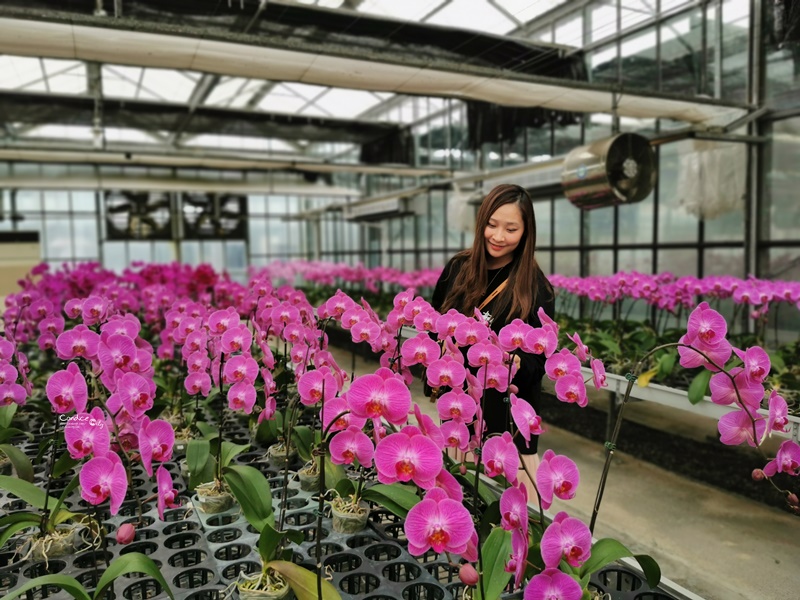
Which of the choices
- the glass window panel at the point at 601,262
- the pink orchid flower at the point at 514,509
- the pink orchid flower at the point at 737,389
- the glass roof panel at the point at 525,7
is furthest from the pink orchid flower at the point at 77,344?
the glass window panel at the point at 601,262

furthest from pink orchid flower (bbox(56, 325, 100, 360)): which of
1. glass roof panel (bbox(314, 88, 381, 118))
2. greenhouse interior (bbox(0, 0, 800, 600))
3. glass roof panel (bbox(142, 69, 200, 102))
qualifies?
glass roof panel (bbox(314, 88, 381, 118))

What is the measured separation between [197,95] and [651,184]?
263 inches

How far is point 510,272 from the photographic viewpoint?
1517 millimetres

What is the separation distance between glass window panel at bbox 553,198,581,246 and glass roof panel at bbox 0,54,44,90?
5701mm

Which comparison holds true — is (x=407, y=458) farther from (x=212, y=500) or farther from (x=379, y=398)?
(x=212, y=500)

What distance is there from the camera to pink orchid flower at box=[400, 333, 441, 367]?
999mm

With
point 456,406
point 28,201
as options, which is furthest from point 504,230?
point 28,201

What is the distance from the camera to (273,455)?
1584 mm

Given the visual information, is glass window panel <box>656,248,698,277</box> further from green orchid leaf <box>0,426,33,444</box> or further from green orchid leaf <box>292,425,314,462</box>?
green orchid leaf <box>0,426,33,444</box>

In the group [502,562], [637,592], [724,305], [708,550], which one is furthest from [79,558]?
[724,305]

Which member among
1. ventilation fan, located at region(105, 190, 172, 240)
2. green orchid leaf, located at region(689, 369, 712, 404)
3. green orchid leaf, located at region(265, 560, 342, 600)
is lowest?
green orchid leaf, located at region(689, 369, 712, 404)

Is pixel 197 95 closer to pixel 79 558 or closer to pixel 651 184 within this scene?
pixel 651 184

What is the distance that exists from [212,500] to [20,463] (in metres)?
0.50

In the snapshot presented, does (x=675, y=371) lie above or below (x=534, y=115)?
below
